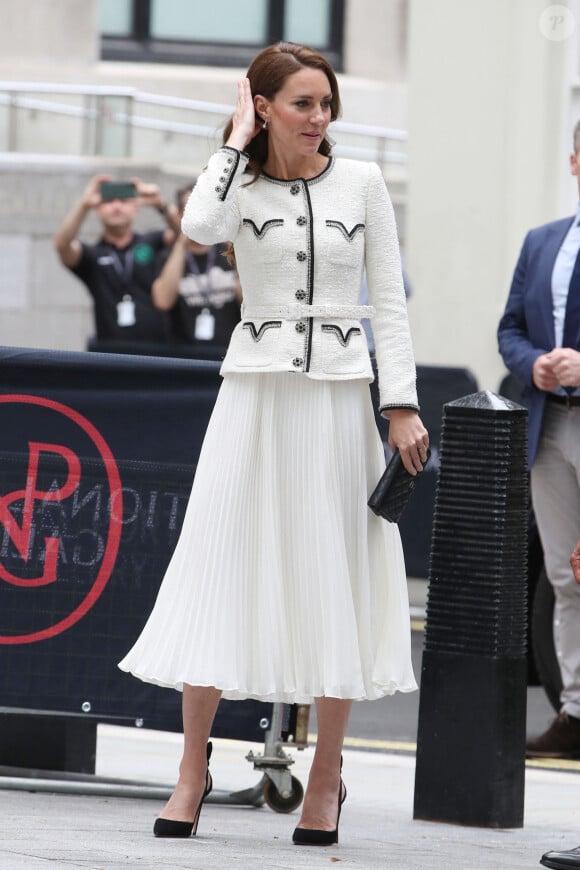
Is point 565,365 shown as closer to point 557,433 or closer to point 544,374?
point 544,374

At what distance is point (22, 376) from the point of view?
6254 mm

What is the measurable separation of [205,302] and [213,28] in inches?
293

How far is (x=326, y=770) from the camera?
5.50m

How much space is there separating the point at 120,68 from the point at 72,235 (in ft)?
22.3

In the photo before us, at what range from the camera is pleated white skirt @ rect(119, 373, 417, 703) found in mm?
5328

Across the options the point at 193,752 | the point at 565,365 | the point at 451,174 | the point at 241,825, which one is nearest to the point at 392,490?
the point at 193,752

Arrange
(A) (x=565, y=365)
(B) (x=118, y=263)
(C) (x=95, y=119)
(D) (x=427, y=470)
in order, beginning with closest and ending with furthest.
→ 1. (A) (x=565, y=365)
2. (D) (x=427, y=470)
3. (B) (x=118, y=263)
4. (C) (x=95, y=119)

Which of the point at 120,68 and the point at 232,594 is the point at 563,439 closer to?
the point at 232,594

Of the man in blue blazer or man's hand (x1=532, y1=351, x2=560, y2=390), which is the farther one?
the man in blue blazer

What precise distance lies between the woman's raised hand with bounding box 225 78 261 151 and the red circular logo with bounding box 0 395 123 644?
1175 millimetres

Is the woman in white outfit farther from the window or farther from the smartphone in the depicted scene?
the window

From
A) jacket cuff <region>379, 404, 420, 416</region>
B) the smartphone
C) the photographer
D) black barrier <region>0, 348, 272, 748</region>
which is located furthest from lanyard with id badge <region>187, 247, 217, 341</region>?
jacket cuff <region>379, 404, 420, 416</region>

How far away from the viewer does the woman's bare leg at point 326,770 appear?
547 cm

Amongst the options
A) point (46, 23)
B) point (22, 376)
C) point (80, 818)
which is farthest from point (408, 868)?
point (46, 23)
